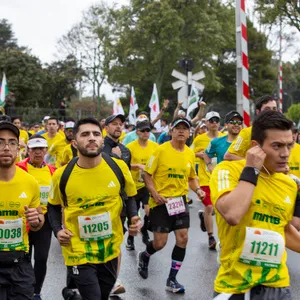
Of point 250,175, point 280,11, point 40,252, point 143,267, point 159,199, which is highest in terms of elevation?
point 280,11

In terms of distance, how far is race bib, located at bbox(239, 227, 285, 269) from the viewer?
3230 mm

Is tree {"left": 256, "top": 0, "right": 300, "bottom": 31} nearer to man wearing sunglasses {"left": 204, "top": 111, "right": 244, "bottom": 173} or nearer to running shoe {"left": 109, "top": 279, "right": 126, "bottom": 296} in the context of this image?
man wearing sunglasses {"left": 204, "top": 111, "right": 244, "bottom": 173}

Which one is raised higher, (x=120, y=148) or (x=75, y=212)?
(x=120, y=148)

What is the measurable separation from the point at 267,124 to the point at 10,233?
89.5 inches

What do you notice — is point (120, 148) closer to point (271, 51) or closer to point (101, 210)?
point (101, 210)

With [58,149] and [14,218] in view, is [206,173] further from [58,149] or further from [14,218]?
[14,218]

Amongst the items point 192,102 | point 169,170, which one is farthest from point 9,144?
point 192,102

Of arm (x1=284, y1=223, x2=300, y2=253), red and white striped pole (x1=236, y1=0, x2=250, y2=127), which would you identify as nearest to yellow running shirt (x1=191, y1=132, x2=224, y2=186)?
red and white striped pole (x1=236, y1=0, x2=250, y2=127)

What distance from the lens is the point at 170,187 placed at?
709cm

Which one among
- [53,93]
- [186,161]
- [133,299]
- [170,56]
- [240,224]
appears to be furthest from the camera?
[53,93]

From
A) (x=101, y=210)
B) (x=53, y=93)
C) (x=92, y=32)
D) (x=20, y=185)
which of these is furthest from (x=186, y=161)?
(x=53, y=93)

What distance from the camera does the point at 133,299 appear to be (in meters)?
6.33

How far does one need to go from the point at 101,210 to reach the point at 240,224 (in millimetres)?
1644

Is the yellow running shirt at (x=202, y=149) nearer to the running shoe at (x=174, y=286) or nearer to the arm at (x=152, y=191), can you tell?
the arm at (x=152, y=191)
